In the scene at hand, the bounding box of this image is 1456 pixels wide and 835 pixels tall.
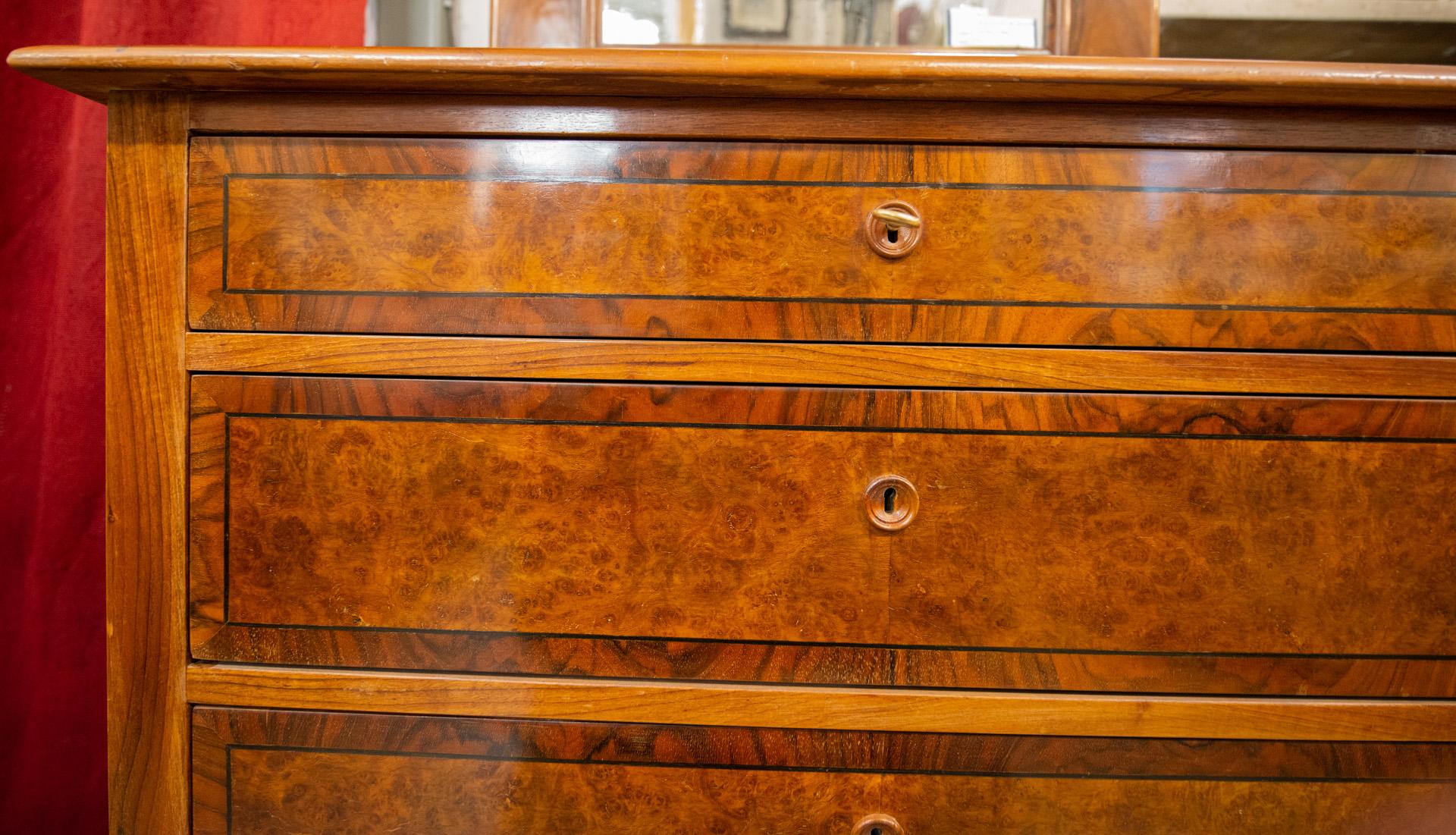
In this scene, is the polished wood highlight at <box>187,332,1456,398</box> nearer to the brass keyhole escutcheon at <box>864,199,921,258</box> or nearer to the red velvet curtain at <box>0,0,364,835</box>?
the brass keyhole escutcheon at <box>864,199,921,258</box>

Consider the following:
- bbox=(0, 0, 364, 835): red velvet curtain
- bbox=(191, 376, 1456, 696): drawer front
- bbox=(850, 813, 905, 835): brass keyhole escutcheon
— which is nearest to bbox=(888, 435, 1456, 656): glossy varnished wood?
bbox=(191, 376, 1456, 696): drawer front

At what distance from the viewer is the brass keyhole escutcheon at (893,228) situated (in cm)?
60

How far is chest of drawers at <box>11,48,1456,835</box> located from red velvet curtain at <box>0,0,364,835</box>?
0.49m

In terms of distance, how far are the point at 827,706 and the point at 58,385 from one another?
1.03m

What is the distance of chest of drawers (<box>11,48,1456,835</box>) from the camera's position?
0.61 meters

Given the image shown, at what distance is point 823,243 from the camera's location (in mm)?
612

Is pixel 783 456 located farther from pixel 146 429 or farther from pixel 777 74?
pixel 146 429

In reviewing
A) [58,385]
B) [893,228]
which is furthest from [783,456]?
[58,385]

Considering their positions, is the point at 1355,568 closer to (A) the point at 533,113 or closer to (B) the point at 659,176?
(B) the point at 659,176

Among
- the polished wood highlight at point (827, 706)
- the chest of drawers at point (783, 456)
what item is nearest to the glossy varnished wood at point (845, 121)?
the chest of drawers at point (783, 456)

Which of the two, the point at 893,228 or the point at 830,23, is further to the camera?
the point at 830,23

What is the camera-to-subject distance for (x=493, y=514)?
62 centimetres

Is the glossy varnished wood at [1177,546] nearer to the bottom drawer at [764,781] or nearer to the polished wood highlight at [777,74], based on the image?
the bottom drawer at [764,781]

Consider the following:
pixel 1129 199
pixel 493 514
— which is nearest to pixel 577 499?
pixel 493 514
